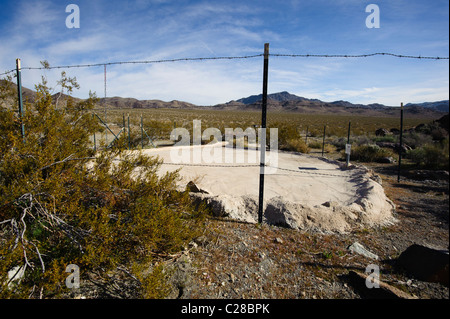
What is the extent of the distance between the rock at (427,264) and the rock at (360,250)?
0.40 meters

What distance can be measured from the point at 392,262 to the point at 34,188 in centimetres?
491

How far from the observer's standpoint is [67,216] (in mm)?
3670

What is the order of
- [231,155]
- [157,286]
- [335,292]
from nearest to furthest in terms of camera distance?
[157,286] → [335,292] → [231,155]

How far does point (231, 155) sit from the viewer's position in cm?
1219

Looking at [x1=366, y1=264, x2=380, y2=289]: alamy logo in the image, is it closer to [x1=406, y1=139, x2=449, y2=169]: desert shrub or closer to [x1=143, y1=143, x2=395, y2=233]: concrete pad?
[x1=143, y1=143, x2=395, y2=233]: concrete pad

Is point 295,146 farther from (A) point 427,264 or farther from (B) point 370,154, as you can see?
(A) point 427,264

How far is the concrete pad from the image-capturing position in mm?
5117

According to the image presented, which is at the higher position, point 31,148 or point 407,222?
point 31,148

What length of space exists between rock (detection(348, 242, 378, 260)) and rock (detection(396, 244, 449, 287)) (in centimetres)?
40

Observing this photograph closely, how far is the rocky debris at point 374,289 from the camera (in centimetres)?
288

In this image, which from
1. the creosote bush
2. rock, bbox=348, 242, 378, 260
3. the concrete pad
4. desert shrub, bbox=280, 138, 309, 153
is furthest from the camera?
desert shrub, bbox=280, 138, 309, 153

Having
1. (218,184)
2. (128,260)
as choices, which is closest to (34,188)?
(128,260)

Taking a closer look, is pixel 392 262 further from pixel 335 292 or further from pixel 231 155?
pixel 231 155
